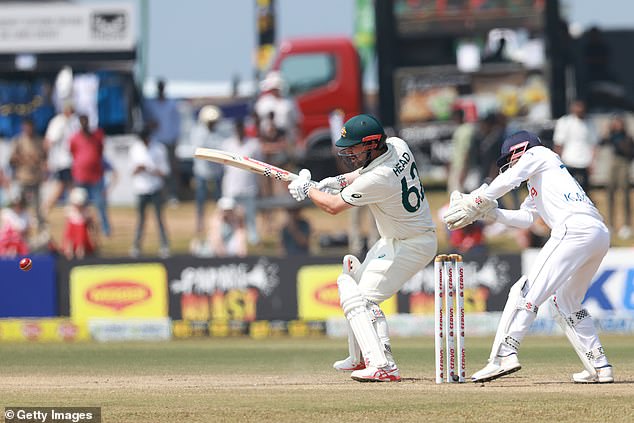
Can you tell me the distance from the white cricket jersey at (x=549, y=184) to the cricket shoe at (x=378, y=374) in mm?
1254

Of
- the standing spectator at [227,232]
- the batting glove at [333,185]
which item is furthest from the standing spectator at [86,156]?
the batting glove at [333,185]

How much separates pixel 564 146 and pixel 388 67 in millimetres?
5186

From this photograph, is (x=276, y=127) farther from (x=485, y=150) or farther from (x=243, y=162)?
(x=243, y=162)

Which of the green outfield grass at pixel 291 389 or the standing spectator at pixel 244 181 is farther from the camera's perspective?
the standing spectator at pixel 244 181

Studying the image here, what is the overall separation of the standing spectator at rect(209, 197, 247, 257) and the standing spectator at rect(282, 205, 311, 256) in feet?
1.74

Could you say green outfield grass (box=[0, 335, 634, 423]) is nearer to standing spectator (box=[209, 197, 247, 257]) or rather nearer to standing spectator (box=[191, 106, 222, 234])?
standing spectator (box=[209, 197, 247, 257])

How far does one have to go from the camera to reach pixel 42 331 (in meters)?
15.2

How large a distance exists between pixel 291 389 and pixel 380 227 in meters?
1.24

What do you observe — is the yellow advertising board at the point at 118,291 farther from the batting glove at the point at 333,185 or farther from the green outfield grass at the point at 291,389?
the batting glove at the point at 333,185

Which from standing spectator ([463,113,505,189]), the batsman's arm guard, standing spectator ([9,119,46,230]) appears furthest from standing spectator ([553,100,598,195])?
the batsman's arm guard

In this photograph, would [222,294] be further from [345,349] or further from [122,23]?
[122,23]

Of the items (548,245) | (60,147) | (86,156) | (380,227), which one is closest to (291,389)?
(380,227)

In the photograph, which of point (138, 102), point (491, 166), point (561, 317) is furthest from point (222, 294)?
point (138, 102)

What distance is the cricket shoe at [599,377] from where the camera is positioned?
8.72 metres
